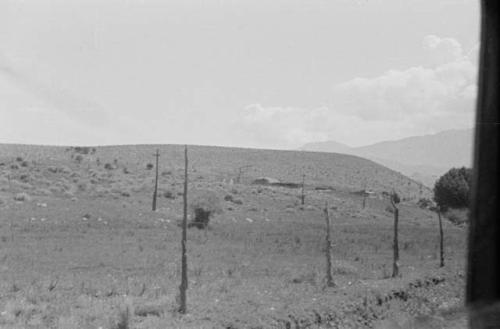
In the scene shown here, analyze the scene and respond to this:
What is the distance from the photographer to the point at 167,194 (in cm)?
6116

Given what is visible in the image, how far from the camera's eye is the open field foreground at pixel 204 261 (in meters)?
16.5

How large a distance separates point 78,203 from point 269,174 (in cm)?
6215

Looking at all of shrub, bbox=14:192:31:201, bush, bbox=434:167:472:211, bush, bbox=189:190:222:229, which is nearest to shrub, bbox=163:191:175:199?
bush, bbox=189:190:222:229

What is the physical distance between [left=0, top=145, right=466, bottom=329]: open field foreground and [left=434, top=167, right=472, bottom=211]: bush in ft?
8.58

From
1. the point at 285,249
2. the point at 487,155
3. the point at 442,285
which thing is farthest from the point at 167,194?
the point at 487,155

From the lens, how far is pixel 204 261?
92.5 feet

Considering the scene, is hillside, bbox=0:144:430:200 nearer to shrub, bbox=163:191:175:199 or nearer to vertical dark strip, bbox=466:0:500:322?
shrub, bbox=163:191:175:199

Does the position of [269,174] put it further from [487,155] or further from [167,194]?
[487,155]

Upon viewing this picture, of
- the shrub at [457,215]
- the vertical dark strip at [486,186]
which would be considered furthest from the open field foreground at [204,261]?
the shrub at [457,215]

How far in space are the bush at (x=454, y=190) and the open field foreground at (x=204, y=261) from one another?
103 inches

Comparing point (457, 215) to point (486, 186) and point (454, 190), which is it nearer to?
point (454, 190)

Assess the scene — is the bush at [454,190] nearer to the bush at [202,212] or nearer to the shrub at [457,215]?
the shrub at [457,215]

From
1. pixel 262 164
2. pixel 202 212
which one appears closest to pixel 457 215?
pixel 202 212

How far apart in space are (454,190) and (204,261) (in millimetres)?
45723
